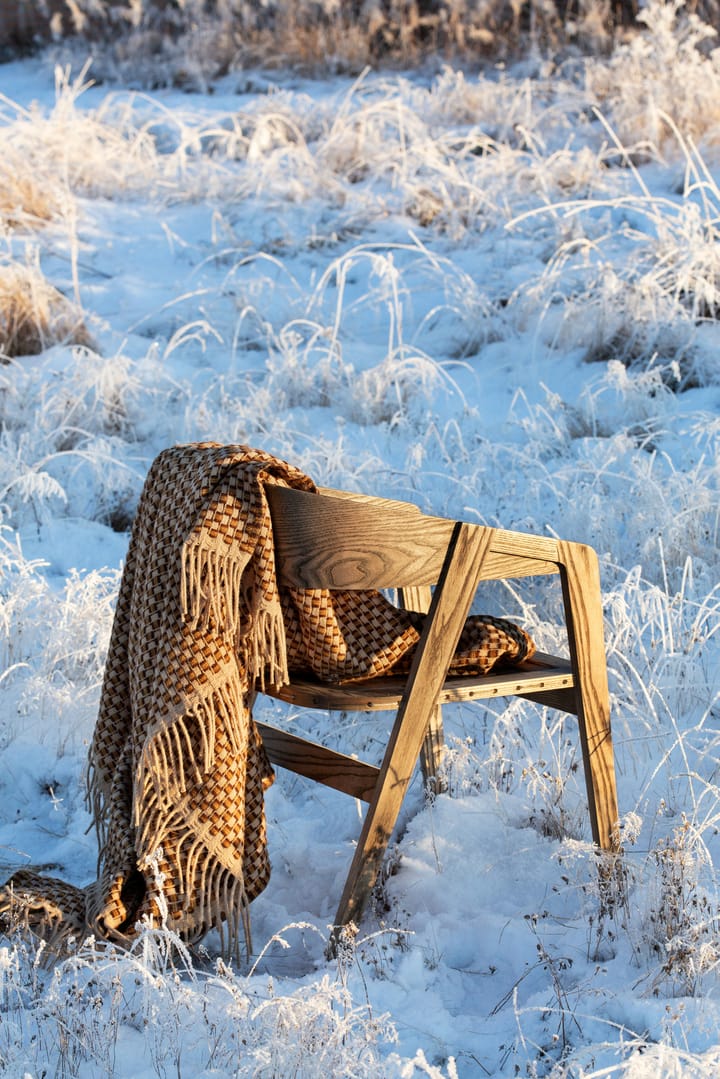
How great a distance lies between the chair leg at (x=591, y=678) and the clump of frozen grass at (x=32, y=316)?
14.4 feet

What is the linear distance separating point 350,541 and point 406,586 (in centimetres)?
21

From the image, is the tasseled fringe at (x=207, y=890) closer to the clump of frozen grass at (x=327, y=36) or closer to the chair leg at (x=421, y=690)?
the chair leg at (x=421, y=690)

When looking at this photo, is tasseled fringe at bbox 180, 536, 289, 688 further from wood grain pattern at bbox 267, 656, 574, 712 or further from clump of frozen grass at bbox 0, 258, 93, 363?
clump of frozen grass at bbox 0, 258, 93, 363

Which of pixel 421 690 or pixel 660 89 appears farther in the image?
pixel 660 89

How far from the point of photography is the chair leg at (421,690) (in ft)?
7.78

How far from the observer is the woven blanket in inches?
91.8

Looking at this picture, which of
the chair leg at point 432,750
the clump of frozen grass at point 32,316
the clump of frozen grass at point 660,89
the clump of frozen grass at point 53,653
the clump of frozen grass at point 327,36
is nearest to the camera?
the chair leg at point 432,750

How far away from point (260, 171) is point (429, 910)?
6.65m

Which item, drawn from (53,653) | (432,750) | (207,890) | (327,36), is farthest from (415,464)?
(327,36)

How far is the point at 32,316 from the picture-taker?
6.48 m

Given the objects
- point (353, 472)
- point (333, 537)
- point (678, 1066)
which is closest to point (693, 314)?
point (353, 472)

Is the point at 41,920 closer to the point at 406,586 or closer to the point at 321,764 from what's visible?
the point at 321,764

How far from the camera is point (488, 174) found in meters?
7.80

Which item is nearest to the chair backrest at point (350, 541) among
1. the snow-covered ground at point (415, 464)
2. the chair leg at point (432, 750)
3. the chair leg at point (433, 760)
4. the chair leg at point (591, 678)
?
the chair leg at point (591, 678)
